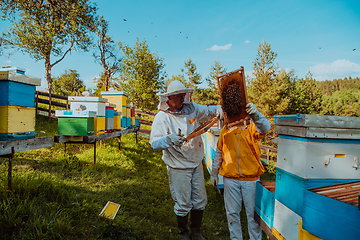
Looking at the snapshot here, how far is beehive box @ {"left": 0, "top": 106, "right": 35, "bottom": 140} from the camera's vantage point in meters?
2.49

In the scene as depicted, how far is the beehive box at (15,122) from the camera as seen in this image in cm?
249

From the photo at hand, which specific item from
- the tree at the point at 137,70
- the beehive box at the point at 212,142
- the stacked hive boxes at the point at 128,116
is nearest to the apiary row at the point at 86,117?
the stacked hive boxes at the point at 128,116

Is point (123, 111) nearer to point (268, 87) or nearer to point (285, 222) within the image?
point (285, 222)

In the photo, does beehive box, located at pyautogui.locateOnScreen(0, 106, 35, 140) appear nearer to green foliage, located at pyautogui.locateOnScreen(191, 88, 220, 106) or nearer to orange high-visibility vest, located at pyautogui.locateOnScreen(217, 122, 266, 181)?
orange high-visibility vest, located at pyautogui.locateOnScreen(217, 122, 266, 181)

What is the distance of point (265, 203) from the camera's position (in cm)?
236

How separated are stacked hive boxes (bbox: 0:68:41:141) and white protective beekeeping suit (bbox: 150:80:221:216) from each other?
1.81 meters

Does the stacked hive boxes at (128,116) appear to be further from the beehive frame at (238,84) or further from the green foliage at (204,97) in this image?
the green foliage at (204,97)

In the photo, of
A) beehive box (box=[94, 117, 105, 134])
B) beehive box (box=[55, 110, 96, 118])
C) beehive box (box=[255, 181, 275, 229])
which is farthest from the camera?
beehive box (box=[94, 117, 105, 134])

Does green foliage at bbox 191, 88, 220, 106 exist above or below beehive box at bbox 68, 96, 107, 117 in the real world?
above

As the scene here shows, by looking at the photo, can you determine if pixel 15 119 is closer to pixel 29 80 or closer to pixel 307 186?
pixel 29 80

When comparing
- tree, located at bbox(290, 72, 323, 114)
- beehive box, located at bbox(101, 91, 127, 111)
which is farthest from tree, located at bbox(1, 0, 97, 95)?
tree, located at bbox(290, 72, 323, 114)

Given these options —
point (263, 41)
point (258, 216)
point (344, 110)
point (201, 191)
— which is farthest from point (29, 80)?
point (344, 110)

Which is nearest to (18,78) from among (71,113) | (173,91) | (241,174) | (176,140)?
(71,113)

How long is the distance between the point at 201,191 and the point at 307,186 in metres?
1.48
